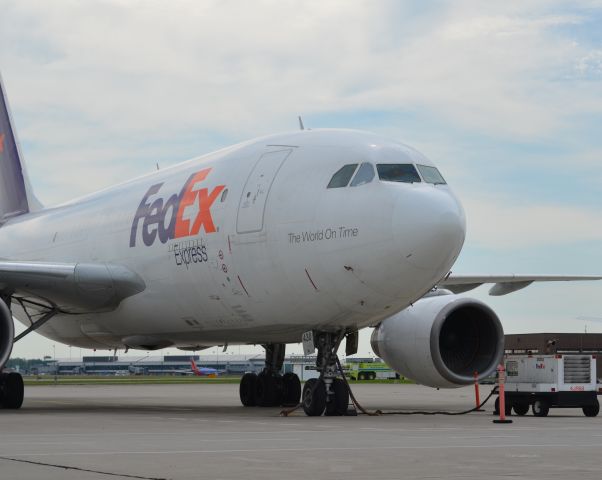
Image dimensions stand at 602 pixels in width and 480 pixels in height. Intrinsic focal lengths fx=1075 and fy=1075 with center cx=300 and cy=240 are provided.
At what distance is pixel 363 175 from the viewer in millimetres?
14719

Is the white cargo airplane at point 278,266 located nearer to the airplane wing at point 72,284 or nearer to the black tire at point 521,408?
the airplane wing at point 72,284

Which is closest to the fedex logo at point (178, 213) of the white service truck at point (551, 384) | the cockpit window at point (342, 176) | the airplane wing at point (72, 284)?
the airplane wing at point (72, 284)

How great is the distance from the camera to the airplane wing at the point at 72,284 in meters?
18.0

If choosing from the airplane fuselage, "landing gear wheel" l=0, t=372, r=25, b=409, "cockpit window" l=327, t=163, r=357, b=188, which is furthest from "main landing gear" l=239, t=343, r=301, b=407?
"cockpit window" l=327, t=163, r=357, b=188

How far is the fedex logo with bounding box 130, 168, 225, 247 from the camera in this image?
17.1 meters

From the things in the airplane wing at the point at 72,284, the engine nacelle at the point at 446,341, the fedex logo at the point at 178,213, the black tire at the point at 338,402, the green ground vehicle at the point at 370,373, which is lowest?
the green ground vehicle at the point at 370,373

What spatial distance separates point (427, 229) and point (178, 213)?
18.2 ft

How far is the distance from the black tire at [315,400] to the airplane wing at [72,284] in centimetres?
469

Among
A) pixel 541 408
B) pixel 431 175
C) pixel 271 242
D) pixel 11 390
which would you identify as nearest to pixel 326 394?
pixel 271 242

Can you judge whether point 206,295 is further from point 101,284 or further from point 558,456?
point 558,456

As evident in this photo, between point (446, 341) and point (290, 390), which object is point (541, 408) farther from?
point (290, 390)

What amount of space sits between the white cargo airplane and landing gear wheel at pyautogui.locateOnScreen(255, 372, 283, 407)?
26 millimetres

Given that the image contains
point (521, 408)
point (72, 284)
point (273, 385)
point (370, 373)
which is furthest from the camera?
point (370, 373)

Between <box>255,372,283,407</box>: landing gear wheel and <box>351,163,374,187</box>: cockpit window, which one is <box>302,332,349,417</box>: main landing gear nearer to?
<box>351,163,374,187</box>: cockpit window
